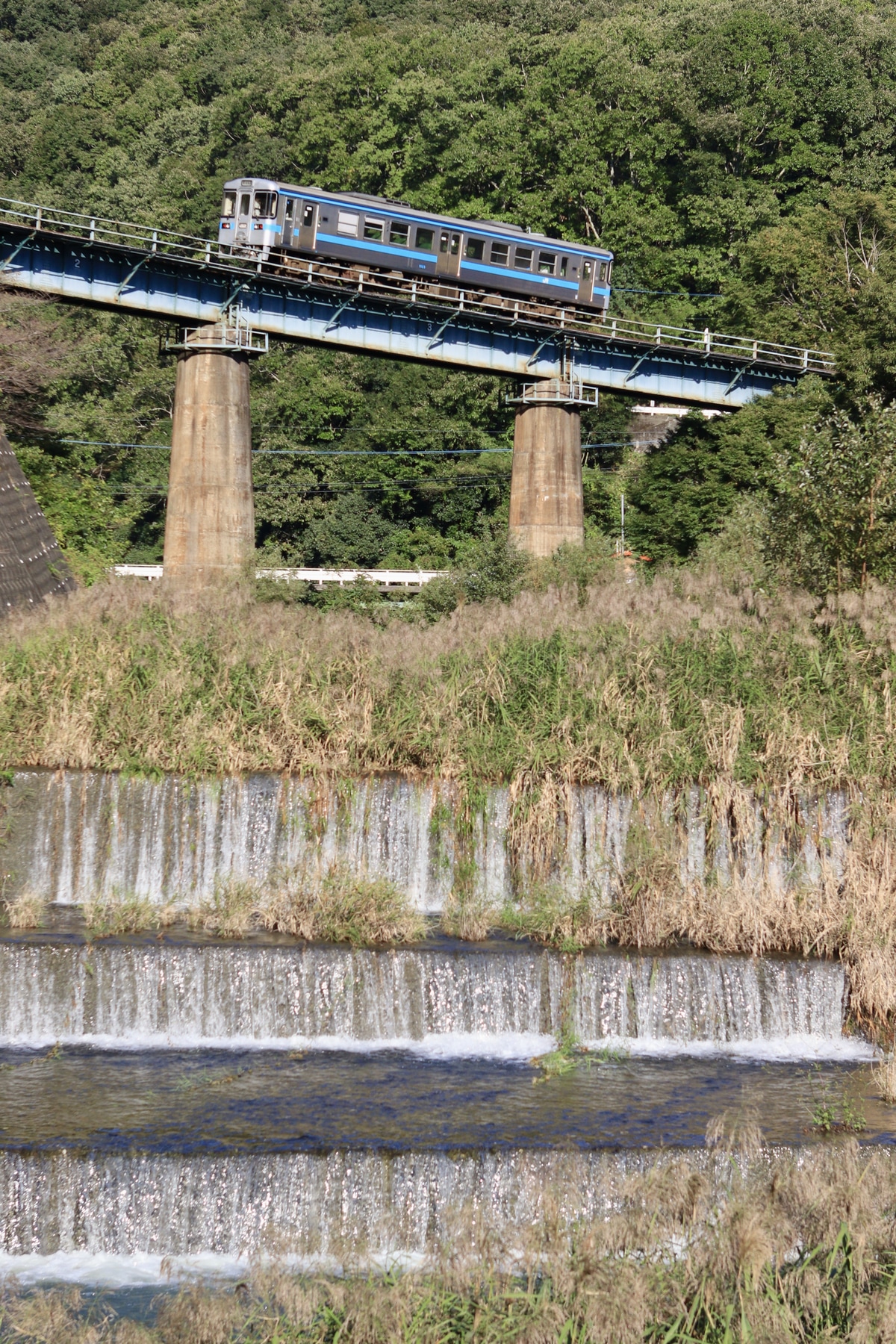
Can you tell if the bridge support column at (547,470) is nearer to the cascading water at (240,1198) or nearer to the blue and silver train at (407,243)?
the blue and silver train at (407,243)

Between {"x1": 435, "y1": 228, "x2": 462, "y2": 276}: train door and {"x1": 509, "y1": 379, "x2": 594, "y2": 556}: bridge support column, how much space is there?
4.12 metres

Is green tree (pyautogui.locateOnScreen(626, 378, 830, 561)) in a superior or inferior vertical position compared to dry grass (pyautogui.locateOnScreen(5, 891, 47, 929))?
superior

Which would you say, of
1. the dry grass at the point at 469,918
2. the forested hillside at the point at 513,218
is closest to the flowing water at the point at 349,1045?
the dry grass at the point at 469,918

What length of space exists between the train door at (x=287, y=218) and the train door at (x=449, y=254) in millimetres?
4620

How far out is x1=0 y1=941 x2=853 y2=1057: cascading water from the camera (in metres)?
13.5

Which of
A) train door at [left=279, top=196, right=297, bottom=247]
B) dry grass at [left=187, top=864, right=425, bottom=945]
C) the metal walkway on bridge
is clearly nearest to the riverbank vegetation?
dry grass at [left=187, top=864, right=425, bottom=945]

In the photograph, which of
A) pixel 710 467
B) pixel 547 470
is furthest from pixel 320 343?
pixel 710 467

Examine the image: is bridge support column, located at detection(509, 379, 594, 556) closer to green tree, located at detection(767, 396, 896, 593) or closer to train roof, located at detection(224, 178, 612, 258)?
train roof, located at detection(224, 178, 612, 258)

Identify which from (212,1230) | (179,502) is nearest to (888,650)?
(212,1230)

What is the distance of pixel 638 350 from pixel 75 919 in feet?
111

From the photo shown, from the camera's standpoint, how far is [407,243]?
140ft

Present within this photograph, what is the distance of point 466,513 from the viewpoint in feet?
196

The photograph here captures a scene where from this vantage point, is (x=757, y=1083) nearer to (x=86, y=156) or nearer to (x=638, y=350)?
(x=638, y=350)

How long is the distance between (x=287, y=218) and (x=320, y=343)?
3484 millimetres
